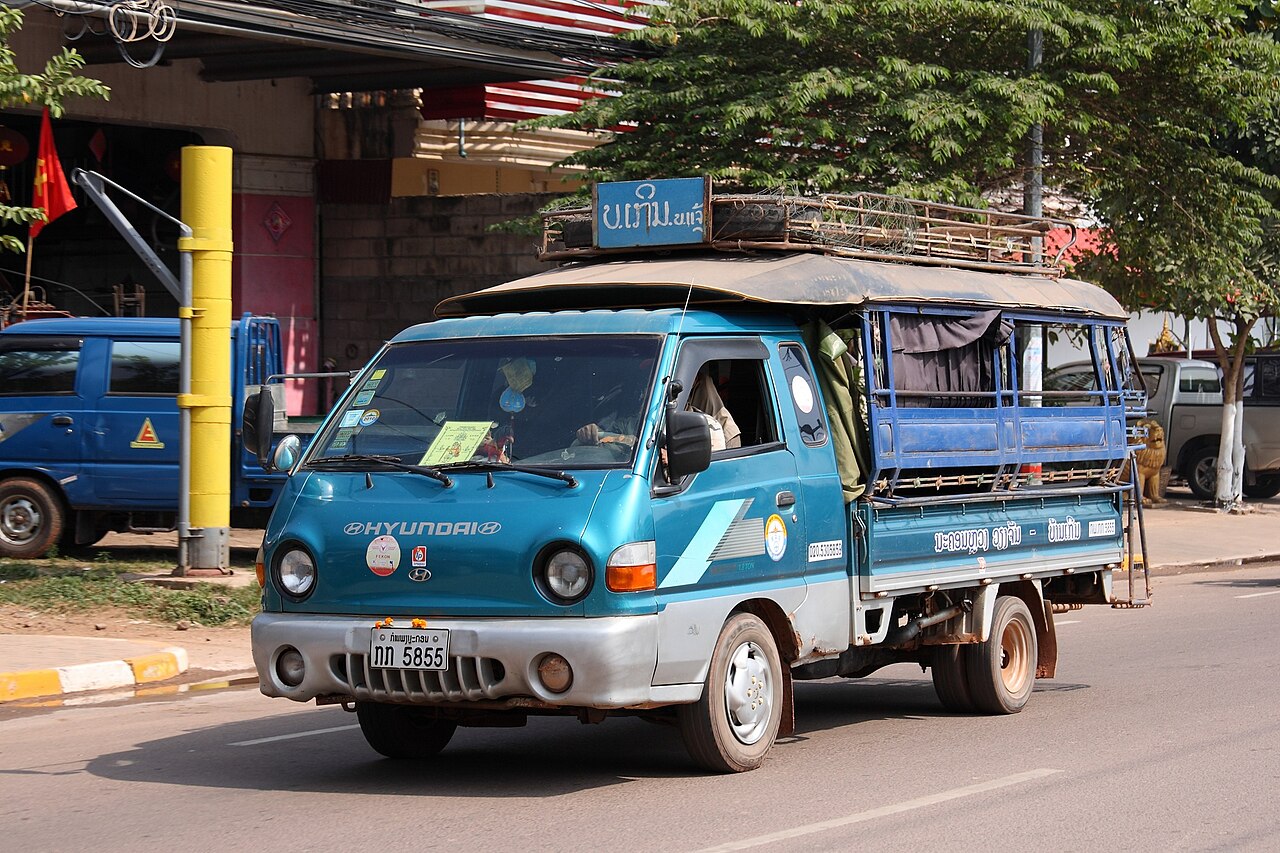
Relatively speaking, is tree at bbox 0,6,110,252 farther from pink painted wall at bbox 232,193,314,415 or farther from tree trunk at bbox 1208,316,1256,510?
tree trunk at bbox 1208,316,1256,510

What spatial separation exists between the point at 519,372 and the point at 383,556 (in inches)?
41.7

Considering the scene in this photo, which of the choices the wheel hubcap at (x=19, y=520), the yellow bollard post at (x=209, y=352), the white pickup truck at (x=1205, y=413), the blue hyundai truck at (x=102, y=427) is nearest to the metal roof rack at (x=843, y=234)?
the yellow bollard post at (x=209, y=352)

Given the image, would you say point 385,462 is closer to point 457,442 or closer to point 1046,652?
point 457,442

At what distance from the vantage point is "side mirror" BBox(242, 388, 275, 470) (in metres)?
7.84

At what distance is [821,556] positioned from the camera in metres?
7.86

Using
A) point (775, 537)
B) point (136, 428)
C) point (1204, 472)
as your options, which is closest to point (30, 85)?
point (136, 428)

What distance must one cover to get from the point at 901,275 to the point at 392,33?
39.2 ft

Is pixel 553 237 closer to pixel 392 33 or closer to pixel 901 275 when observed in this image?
pixel 901 275

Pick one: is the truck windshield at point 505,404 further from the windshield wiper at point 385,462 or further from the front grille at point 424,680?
the front grille at point 424,680

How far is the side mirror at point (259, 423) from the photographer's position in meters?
7.84

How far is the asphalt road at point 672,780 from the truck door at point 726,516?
2.46 feet

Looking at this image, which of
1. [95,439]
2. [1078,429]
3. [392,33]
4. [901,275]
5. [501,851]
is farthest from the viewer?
[392,33]

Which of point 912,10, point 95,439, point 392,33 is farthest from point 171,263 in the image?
point 912,10

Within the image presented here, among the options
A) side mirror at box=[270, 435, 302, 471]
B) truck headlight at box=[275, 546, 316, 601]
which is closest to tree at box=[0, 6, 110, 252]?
side mirror at box=[270, 435, 302, 471]
